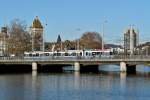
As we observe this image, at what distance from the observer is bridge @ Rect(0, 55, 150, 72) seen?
333 ft

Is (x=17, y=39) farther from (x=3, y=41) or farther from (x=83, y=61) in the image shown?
(x=83, y=61)

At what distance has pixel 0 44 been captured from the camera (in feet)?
597

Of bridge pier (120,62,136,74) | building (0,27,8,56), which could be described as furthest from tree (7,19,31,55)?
bridge pier (120,62,136,74)

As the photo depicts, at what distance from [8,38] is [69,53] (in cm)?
3851

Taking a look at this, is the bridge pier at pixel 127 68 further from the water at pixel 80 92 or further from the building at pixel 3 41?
the building at pixel 3 41

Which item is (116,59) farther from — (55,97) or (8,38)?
(8,38)

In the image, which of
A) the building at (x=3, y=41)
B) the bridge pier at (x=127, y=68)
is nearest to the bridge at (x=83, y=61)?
the bridge pier at (x=127, y=68)

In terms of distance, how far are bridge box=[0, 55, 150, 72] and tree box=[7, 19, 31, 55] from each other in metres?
47.4

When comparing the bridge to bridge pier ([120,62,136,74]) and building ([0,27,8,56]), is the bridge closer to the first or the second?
bridge pier ([120,62,136,74])

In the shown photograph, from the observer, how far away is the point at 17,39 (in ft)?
541

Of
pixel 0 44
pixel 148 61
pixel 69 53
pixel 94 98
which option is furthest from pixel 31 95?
pixel 0 44

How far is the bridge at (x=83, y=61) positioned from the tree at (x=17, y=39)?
47.4 metres

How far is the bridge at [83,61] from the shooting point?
10156 cm

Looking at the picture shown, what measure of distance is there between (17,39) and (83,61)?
61436 mm
